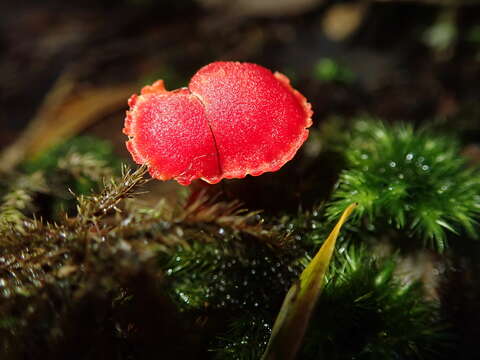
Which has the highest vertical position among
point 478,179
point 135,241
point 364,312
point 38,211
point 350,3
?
point 350,3

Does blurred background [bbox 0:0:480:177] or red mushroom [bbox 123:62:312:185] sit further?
blurred background [bbox 0:0:480:177]

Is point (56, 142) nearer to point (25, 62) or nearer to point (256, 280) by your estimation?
Answer: point (25, 62)

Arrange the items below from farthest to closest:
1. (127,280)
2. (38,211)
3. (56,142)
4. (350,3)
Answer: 1. (350,3)
2. (56,142)
3. (38,211)
4. (127,280)

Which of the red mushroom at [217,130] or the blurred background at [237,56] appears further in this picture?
the blurred background at [237,56]

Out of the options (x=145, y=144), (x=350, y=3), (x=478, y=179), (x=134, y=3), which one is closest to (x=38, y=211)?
(x=145, y=144)

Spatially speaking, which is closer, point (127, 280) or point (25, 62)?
point (127, 280)
